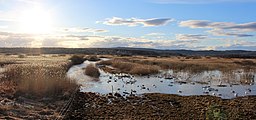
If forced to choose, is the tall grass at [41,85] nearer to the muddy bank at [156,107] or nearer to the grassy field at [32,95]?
the grassy field at [32,95]

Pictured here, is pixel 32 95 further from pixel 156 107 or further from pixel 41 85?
pixel 156 107

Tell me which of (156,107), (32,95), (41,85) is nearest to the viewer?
(156,107)

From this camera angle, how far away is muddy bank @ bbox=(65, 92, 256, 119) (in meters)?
20.6

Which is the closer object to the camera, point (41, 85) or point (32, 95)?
point (32, 95)

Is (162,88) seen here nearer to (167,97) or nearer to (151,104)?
(167,97)

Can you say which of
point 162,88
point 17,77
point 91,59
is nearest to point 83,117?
point 17,77

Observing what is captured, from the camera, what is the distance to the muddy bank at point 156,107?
20594 mm

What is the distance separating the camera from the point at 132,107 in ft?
76.7

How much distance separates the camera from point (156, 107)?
23.6 meters

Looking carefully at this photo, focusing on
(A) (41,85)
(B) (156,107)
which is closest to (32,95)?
(A) (41,85)

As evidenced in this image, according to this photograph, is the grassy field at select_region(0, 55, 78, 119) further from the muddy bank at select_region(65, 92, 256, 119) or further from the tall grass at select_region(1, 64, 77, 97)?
the muddy bank at select_region(65, 92, 256, 119)

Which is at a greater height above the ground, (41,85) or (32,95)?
(41,85)

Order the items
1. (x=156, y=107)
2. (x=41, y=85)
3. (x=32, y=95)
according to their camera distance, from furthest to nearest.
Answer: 1. (x=41, y=85)
2. (x=32, y=95)
3. (x=156, y=107)

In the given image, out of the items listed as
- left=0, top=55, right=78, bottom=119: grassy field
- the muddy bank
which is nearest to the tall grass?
left=0, top=55, right=78, bottom=119: grassy field
